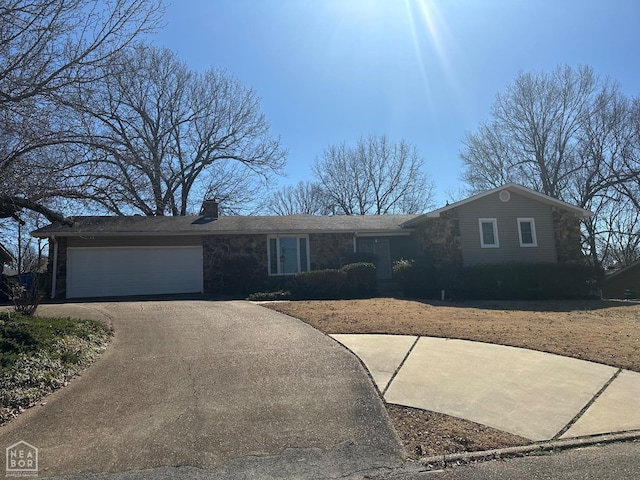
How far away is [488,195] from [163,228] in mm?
13982

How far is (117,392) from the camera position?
5.50 m

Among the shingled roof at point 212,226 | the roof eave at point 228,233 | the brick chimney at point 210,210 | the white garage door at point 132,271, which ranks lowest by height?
the white garage door at point 132,271

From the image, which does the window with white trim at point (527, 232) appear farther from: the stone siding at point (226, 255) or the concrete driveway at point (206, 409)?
the concrete driveway at point (206, 409)

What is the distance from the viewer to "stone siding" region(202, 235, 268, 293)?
718 inches

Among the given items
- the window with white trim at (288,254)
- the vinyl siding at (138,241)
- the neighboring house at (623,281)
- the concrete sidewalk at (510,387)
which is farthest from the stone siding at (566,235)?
the vinyl siding at (138,241)

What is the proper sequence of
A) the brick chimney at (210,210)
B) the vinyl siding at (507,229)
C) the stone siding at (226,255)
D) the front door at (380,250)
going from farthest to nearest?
the brick chimney at (210,210), the front door at (380,250), the vinyl siding at (507,229), the stone siding at (226,255)

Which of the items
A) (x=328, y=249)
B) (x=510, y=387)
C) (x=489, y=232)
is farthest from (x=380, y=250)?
(x=510, y=387)

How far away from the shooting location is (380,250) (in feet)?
68.9

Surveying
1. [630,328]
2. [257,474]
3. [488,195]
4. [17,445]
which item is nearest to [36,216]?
[17,445]

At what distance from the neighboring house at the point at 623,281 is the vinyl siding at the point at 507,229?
9561 mm

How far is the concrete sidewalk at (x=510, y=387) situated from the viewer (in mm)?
4709

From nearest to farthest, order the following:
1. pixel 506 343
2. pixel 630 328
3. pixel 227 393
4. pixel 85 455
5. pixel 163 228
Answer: pixel 85 455 → pixel 227 393 → pixel 506 343 → pixel 630 328 → pixel 163 228

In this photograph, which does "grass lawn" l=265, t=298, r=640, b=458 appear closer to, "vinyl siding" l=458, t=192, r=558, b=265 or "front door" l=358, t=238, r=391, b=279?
"vinyl siding" l=458, t=192, r=558, b=265

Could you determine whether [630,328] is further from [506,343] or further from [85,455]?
[85,455]
